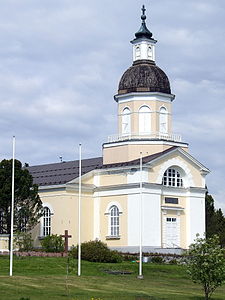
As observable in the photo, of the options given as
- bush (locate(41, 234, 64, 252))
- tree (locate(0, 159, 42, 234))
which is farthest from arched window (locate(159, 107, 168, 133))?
bush (locate(41, 234, 64, 252))

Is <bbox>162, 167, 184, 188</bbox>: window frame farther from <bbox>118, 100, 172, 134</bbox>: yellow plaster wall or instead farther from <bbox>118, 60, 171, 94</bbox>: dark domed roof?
<bbox>118, 60, 171, 94</bbox>: dark domed roof

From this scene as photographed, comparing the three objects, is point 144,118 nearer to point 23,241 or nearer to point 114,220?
point 114,220

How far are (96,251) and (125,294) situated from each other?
48.2 ft

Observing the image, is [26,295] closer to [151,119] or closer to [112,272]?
[112,272]

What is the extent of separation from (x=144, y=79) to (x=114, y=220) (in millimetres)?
11592

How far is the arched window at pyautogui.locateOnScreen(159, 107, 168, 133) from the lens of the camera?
64.6 m

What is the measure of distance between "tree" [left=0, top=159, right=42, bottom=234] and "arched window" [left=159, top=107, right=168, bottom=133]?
1176 centimetres

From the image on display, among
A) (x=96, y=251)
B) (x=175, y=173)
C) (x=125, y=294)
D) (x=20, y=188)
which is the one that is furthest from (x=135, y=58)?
(x=125, y=294)

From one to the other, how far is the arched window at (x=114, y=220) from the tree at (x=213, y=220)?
11.7m

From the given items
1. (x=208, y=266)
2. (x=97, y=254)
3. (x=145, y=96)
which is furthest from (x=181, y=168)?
(x=208, y=266)

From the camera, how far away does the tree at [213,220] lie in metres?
72.2

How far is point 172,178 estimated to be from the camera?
63.7 metres

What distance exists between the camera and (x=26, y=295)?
3388 cm

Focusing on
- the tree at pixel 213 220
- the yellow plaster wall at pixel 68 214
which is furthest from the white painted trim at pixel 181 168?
the tree at pixel 213 220
